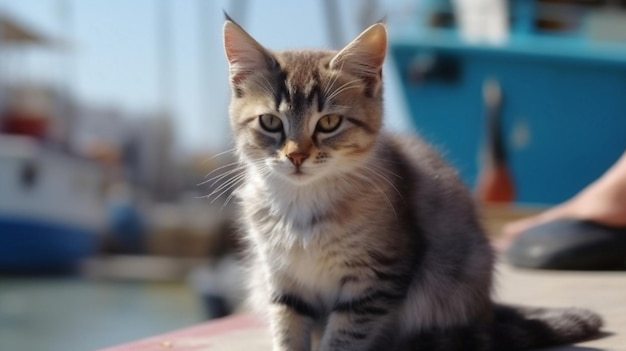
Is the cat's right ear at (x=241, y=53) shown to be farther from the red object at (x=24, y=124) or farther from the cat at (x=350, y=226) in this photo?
the red object at (x=24, y=124)

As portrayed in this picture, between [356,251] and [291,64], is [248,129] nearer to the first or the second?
[291,64]

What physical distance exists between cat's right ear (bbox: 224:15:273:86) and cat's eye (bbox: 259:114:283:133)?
0.38ft

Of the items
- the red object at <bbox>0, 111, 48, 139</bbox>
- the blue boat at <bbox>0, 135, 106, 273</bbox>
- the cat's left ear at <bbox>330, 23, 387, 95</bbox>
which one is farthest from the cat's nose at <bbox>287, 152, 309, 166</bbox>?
the red object at <bbox>0, 111, 48, 139</bbox>

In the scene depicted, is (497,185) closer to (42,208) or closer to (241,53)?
(241,53)

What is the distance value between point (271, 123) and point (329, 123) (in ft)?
0.39

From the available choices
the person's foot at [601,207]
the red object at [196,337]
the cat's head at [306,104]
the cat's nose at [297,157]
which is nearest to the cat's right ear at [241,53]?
the cat's head at [306,104]

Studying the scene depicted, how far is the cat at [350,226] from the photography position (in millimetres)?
1830

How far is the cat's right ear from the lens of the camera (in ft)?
6.42

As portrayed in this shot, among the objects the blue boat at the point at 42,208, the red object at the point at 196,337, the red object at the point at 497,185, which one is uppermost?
the red object at the point at 196,337

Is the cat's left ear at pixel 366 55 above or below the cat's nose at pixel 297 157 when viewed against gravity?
above

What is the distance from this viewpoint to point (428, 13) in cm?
659

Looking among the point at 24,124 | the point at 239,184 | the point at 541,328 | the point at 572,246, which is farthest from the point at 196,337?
the point at 24,124

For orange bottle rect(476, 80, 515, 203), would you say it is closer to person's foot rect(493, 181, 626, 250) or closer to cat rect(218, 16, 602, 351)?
person's foot rect(493, 181, 626, 250)

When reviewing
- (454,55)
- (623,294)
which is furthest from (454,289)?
(454,55)
